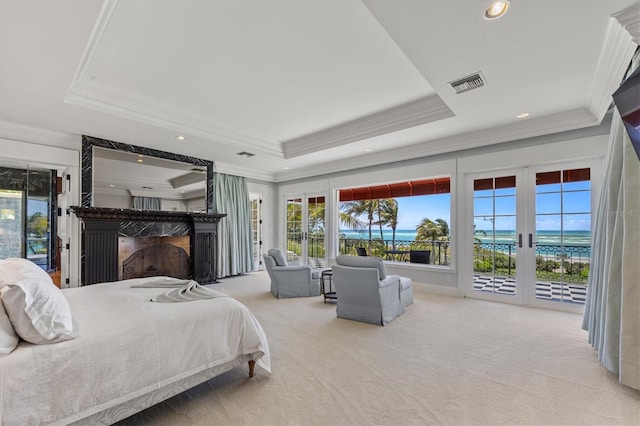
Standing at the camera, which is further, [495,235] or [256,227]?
[256,227]

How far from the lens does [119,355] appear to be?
1.59 m

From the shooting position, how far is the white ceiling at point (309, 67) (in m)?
2.07

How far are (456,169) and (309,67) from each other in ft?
10.5

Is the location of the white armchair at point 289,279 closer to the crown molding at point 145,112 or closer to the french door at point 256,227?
the crown molding at point 145,112

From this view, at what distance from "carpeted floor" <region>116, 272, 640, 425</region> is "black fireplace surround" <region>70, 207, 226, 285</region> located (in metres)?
2.94

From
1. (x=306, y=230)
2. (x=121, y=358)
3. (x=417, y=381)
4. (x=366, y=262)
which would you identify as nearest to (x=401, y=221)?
(x=306, y=230)

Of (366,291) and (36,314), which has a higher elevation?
(36,314)

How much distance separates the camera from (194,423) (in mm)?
1768

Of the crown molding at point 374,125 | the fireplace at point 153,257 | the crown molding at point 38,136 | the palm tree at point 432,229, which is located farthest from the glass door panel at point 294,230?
the crown molding at point 38,136

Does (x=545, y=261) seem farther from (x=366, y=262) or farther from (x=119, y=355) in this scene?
(x=119, y=355)

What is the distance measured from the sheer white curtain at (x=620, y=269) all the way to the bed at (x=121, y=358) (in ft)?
8.86

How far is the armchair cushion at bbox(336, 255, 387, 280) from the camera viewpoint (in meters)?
3.46

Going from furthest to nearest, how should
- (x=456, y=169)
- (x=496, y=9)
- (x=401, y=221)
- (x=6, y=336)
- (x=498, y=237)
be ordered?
(x=401, y=221), (x=456, y=169), (x=498, y=237), (x=496, y=9), (x=6, y=336)

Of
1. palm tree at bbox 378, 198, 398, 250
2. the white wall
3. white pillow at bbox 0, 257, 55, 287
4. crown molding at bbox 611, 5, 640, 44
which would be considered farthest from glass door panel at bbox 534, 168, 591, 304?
white pillow at bbox 0, 257, 55, 287
